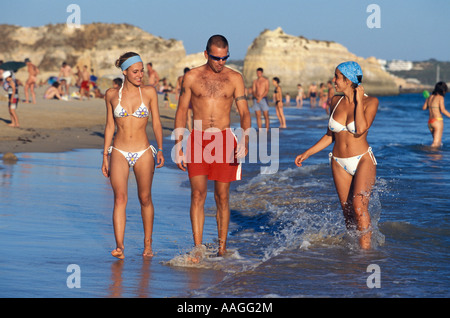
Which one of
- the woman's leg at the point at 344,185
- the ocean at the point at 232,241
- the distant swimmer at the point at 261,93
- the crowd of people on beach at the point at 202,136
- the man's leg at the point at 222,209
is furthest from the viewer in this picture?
the distant swimmer at the point at 261,93

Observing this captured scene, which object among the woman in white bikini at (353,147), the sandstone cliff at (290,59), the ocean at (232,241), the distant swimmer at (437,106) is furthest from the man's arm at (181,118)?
the sandstone cliff at (290,59)

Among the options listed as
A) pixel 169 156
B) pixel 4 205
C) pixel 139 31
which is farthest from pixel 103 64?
pixel 4 205

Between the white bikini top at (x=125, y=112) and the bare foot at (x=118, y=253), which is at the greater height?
the white bikini top at (x=125, y=112)

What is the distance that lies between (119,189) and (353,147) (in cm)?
226

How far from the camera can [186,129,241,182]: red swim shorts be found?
640 centimetres

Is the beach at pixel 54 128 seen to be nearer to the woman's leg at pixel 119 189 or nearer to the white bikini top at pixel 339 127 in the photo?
the woman's leg at pixel 119 189

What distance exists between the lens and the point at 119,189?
6258mm

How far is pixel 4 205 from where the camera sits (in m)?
8.25

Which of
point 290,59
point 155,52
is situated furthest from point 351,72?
point 290,59

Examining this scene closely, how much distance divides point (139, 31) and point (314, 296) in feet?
327

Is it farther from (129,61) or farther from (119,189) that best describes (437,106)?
(119,189)

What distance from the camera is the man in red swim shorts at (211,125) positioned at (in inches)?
252

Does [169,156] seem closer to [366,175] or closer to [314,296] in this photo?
[366,175]

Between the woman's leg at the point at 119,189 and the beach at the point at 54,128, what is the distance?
770 centimetres
